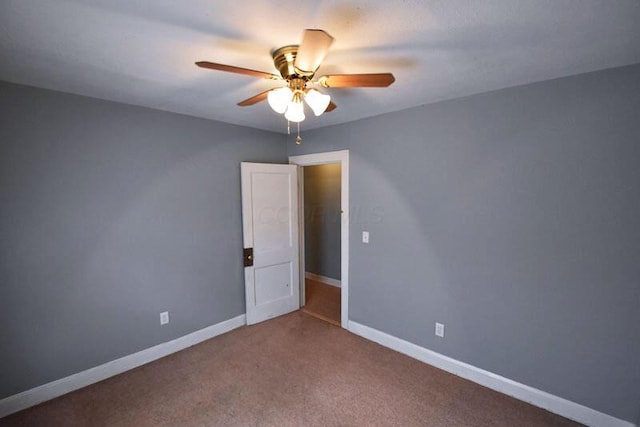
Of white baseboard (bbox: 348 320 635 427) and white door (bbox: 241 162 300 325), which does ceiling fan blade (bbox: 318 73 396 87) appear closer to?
white door (bbox: 241 162 300 325)

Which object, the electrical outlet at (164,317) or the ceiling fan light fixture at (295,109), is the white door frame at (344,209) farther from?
the electrical outlet at (164,317)

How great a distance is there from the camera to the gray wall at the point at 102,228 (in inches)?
75.2

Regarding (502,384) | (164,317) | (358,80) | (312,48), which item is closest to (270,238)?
(164,317)

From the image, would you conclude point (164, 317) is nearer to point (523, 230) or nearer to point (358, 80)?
point (358, 80)

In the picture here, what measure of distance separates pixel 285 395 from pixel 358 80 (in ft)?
7.47

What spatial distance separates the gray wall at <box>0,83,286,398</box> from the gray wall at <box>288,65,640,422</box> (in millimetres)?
1780

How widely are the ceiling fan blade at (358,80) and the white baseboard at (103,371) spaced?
276 cm

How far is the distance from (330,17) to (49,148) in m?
2.22

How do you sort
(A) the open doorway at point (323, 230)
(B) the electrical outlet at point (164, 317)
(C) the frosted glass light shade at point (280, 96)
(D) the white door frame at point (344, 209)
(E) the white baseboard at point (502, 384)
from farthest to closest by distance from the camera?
(A) the open doorway at point (323, 230) → (D) the white door frame at point (344, 209) → (B) the electrical outlet at point (164, 317) → (E) the white baseboard at point (502, 384) → (C) the frosted glass light shade at point (280, 96)

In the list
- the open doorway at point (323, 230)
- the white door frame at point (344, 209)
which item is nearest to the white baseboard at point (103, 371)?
the white door frame at point (344, 209)

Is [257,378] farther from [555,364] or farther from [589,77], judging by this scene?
[589,77]

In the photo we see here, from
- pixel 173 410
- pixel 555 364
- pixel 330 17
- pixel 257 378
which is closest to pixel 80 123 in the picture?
pixel 330 17

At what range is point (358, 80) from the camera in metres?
1.37

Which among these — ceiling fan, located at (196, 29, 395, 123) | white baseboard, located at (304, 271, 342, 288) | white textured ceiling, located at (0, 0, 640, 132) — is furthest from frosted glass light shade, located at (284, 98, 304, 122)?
white baseboard, located at (304, 271, 342, 288)
